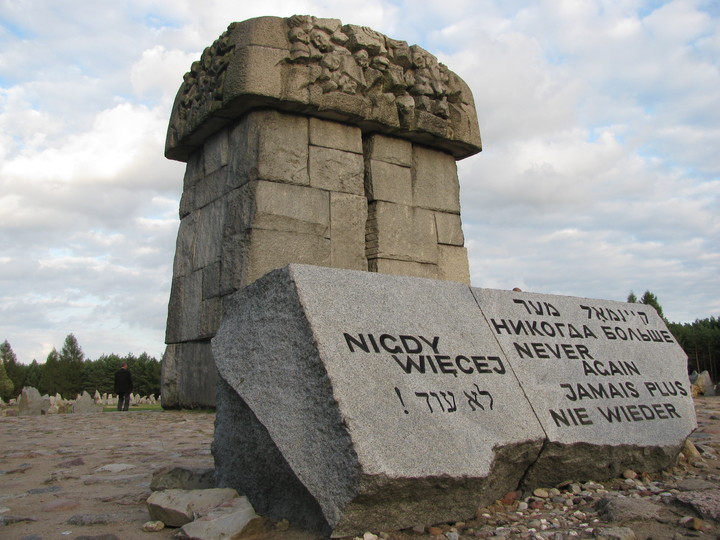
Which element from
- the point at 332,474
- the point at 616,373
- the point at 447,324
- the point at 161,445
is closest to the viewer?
the point at 332,474

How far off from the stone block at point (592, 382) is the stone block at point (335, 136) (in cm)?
395

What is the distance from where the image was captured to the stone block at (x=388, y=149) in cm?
797

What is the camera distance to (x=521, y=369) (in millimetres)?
3475

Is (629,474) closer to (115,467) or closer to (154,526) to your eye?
(154,526)

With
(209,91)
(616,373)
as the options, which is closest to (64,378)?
(209,91)

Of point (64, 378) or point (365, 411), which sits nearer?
point (365, 411)

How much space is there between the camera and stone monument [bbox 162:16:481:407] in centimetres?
707

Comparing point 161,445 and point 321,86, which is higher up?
point 321,86

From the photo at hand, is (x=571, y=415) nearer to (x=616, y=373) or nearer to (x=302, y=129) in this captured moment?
(x=616, y=373)

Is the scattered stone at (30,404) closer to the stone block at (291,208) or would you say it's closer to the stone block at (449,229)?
the stone block at (291,208)

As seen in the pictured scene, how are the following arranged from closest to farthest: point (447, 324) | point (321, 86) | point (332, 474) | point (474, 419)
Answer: point (332, 474), point (474, 419), point (447, 324), point (321, 86)

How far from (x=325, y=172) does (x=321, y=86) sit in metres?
0.94

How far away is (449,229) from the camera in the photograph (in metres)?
8.29

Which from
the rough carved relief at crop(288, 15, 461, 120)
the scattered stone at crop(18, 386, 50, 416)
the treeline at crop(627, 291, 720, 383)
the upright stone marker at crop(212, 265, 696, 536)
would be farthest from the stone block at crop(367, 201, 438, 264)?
the treeline at crop(627, 291, 720, 383)
